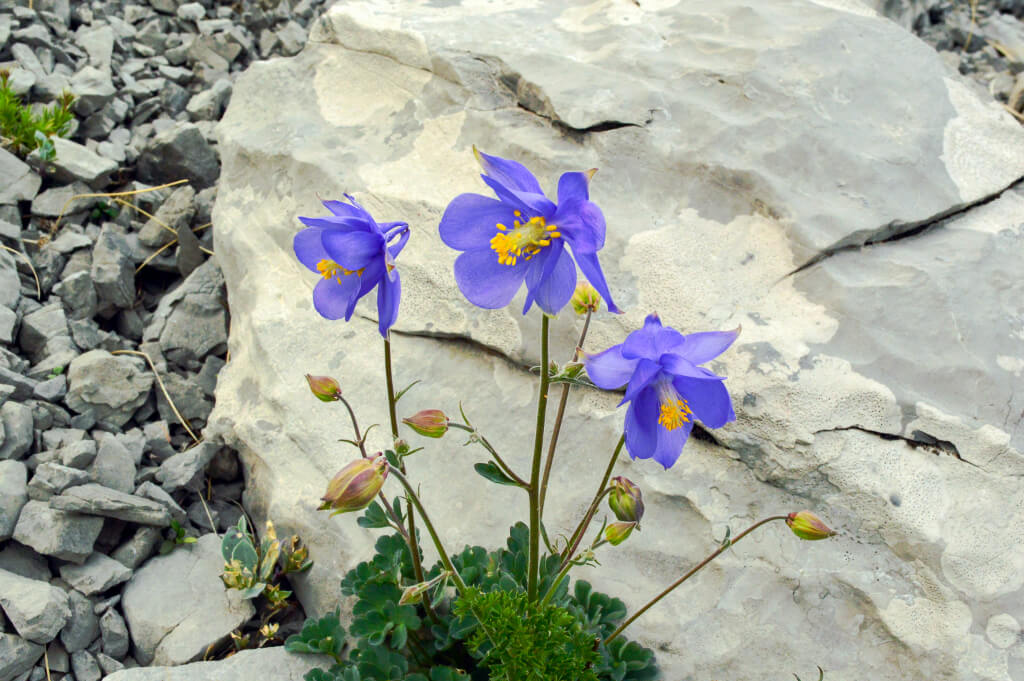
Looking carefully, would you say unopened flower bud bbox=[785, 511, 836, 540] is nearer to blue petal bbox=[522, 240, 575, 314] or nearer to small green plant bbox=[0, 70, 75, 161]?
blue petal bbox=[522, 240, 575, 314]

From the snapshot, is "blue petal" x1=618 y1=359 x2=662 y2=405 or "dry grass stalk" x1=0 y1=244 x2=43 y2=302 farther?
"dry grass stalk" x1=0 y1=244 x2=43 y2=302

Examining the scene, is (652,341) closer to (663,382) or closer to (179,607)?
Result: (663,382)

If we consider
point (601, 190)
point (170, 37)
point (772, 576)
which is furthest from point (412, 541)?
point (170, 37)

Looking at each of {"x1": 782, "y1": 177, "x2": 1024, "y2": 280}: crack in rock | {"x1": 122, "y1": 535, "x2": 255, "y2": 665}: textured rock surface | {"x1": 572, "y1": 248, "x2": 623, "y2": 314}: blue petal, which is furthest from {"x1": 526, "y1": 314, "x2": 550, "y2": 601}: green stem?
{"x1": 782, "y1": 177, "x2": 1024, "y2": 280}: crack in rock

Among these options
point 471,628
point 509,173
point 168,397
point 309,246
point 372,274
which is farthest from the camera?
point 168,397

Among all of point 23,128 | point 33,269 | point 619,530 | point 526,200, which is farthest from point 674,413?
point 23,128

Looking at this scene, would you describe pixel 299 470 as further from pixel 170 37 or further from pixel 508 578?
pixel 170 37
